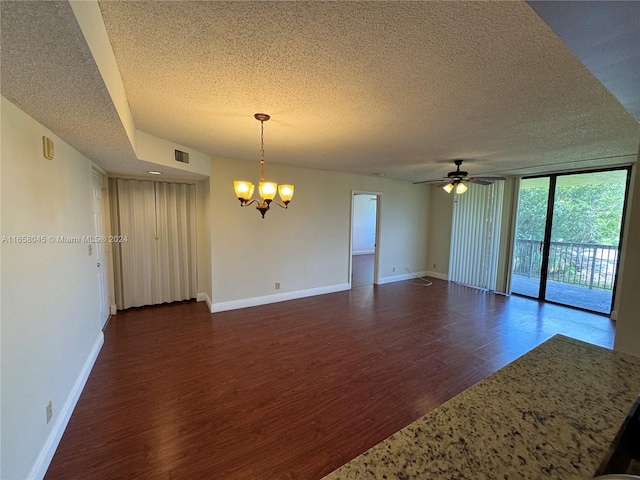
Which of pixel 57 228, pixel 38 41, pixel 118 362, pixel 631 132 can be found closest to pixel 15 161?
pixel 57 228

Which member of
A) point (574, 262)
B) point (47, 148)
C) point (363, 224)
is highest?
point (47, 148)

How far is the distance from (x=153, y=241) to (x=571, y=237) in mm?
7246

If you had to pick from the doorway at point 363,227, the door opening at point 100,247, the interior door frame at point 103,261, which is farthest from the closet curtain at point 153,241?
the doorway at point 363,227

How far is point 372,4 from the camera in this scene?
43.3 inches

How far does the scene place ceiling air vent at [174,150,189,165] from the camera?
133 inches

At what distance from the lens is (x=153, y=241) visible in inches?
175

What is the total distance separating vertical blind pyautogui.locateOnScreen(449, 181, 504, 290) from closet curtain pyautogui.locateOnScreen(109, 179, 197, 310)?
582 cm

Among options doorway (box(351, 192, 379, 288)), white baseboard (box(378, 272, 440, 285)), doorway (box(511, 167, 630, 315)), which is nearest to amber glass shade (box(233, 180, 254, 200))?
white baseboard (box(378, 272, 440, 285))

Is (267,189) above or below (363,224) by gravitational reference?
above

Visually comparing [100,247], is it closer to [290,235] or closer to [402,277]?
[290,235]

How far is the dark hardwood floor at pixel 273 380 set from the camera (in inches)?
71.2

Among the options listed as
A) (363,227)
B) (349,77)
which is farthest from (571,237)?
(363,227)

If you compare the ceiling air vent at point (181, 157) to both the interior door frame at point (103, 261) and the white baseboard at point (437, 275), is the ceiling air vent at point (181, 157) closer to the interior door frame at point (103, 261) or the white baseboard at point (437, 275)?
the interior door frame at point (103, 261)

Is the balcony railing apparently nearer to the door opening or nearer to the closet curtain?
the closet curtain
